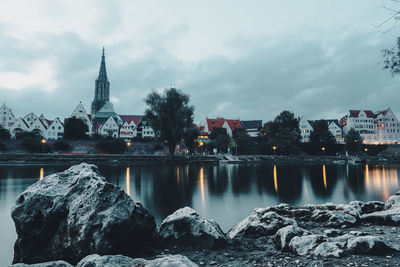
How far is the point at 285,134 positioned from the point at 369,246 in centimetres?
7620

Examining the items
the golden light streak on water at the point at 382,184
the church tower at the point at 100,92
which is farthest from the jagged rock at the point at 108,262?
the church tower at the point at 100,92

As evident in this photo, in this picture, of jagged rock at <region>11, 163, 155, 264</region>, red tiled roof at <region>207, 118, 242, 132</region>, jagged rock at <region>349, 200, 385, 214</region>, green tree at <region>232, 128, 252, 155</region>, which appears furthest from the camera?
red tiled roof at <region>207, 118, 242, 132</region>

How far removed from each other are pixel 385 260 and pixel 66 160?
55.2 m

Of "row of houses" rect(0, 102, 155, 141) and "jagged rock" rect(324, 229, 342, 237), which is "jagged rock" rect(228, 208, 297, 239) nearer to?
"jagged rock" rect(324, 229, 342, 237)

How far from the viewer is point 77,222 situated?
234 inches

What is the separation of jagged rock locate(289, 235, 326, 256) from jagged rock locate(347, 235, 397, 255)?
0.63 meters

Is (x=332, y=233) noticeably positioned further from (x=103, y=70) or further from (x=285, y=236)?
(x=103, y=70)

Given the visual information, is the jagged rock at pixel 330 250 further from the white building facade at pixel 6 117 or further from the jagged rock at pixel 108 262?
the white building facade at pixel 6 117

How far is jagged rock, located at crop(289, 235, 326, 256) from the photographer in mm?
5222

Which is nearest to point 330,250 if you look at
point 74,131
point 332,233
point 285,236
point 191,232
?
point 285,236

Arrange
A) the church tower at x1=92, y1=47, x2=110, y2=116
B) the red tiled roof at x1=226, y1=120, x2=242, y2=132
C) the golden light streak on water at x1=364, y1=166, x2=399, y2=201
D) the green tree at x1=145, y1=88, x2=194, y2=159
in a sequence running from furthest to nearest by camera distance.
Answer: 1. the church tower at x1=92, y1=47, x2=110, y2=116
2. the red tiled roof at x1=226, y1=120, x2=242, y2=132
3. the green tree at x1=145, y1=88, x2=194, y2=159
4. the golden light streak on water at x1=364, y1=166, x2=399, y2=201

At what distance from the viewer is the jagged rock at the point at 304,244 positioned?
522cm

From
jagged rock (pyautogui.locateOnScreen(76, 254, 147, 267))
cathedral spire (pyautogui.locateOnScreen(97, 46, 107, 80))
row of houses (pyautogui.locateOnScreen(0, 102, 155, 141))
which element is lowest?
jagged rock (pyautogui.locateOnScreen(76, 254, 147, 267))

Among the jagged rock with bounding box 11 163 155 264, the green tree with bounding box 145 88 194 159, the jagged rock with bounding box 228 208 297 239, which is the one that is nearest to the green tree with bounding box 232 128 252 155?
the green tree with bounding box 145 88 194 159
